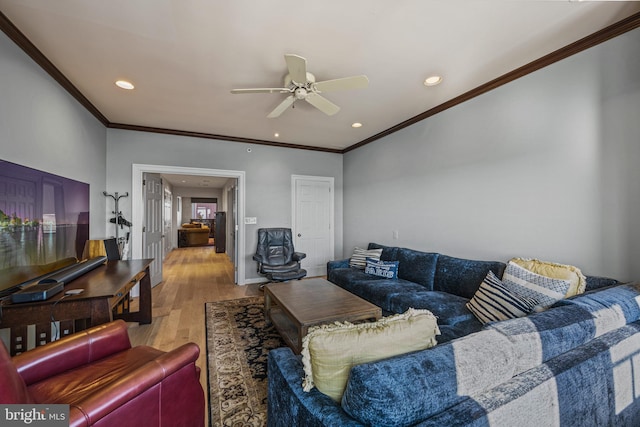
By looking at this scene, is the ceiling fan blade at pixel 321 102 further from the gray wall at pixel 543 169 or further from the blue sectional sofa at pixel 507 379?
the blue sectional sofa at pixel 507 379

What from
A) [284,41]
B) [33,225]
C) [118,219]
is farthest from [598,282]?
[118,219]

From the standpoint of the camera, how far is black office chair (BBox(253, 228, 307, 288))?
4035mm

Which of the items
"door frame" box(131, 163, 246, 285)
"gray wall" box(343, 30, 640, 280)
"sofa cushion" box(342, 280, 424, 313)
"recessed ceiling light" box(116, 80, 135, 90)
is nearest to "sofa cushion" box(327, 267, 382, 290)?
"sofa cushion" box(342, 280, 424, 313)

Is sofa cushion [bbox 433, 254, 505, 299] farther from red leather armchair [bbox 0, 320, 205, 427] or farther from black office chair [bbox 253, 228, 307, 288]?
red leather armchair [bbox 0, 320, 205, 427]

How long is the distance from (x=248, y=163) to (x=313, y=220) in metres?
1.68

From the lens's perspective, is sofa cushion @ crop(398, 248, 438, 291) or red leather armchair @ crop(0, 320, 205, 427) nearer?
red leather armchair @ crop(0, 320, 205, 427)

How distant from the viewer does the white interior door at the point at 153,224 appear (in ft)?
13.6

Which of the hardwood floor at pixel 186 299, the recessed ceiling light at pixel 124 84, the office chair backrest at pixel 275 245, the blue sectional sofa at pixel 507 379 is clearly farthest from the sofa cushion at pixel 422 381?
the office chair backrest at pixel 275 245

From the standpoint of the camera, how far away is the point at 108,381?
124 centimetres

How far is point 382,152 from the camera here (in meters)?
4.34

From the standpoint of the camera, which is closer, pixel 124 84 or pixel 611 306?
Answer: pixel 611 306

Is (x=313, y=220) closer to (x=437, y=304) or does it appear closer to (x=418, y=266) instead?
(x=418, y=266)

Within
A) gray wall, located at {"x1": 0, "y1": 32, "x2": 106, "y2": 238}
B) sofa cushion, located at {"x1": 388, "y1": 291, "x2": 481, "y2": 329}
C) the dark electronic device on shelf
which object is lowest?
sofa cushion, located at {"x1": 388, "y1": 291, "x2": 481, "y2": 329}

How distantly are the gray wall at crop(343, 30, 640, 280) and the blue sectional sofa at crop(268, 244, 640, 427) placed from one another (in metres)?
0.58
